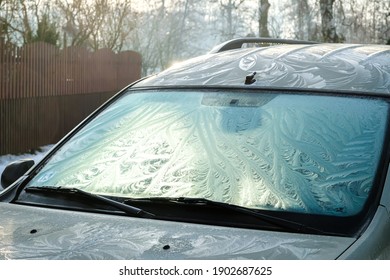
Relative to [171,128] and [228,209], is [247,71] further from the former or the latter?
[228,209]

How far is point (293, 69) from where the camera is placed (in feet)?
10.2

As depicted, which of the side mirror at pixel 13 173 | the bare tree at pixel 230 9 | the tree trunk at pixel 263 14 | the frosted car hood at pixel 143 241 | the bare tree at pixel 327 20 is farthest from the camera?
the bare tree at pixel 230 9

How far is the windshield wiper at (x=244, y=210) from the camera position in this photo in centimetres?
234

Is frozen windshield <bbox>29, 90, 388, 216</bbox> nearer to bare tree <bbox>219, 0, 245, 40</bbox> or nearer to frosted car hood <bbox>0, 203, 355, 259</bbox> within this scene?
frosted car hood <bbox>0, 203, 355, 259</bbox>

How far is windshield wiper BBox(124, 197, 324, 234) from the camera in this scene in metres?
2.34

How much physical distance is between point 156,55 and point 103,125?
39.8m

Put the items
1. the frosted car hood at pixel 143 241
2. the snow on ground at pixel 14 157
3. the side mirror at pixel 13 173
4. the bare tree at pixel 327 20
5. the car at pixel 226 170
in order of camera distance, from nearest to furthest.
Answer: the frosted car hood at pixel 143 241, the car at pixel 226 170, the side mirror at pixel 13 173, the snow on ground at pixel 14 157, the bare tree at pixel 327 20

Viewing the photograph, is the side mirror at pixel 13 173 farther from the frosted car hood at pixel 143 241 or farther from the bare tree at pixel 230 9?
the bare tree at pixel 230 9

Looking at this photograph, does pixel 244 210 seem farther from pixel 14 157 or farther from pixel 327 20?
pixel 327 20

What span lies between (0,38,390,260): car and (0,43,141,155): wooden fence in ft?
32.4

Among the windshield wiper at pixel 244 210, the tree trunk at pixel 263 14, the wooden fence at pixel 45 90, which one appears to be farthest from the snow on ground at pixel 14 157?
the tree trunk at pixel 263 14

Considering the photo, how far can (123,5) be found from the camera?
2578 cm

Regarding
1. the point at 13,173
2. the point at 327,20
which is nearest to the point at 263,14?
the point at 327,20
